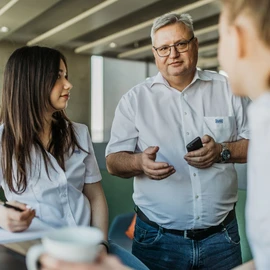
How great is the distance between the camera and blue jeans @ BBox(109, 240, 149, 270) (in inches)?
55.3

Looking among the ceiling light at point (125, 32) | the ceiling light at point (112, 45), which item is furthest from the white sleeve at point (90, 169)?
the ceiling light at point (112, 45)

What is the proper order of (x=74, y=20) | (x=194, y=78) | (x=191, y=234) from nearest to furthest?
(x=191, y=234), (x=194, y=78), (x=74, y=20)

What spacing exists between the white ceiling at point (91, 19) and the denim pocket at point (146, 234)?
3.64 metres

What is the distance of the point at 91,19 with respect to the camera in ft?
21.9

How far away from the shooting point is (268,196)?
658 millimetres

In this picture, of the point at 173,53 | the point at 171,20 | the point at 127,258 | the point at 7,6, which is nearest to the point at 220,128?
the point at 173,53

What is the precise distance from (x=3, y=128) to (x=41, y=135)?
142mm

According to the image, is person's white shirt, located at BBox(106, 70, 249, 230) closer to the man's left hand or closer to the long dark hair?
the man's left hand

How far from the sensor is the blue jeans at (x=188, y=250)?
1759 mm

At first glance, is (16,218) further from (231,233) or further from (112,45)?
(112,45)

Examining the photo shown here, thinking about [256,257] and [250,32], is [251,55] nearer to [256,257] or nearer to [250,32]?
[250,32]

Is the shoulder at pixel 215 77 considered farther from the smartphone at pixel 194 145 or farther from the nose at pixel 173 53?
the smartphone at pixel 194 145

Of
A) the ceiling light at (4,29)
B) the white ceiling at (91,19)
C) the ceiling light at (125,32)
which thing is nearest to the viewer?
the ceiling light at (4,29)

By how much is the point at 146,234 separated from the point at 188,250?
0.19 metres
